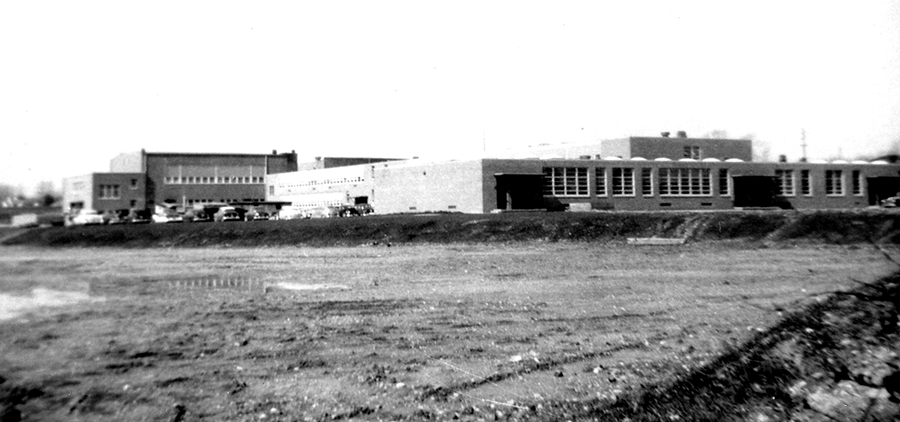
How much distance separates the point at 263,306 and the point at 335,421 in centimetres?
832

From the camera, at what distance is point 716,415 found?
894 centimetres

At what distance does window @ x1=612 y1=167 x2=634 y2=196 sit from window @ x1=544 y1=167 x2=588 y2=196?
3420mm

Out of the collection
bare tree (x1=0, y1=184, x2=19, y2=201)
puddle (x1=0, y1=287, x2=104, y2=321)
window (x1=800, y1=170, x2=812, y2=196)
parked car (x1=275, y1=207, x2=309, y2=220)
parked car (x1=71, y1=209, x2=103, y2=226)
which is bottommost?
puddle (x1=0, y1=287, x2=104, y2=321)

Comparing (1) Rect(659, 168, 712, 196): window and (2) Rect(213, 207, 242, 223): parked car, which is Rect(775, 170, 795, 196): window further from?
(2) Rect(213, 207, 242, 223): parked car

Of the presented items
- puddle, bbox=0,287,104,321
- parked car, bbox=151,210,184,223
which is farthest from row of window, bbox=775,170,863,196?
puddle, bbox=0,287,104,321

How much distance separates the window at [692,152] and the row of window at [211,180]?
7478 centimetres

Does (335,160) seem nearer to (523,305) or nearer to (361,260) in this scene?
(361,260)

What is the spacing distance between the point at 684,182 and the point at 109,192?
70418 millimetres

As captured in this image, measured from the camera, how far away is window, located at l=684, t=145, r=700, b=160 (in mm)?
86375

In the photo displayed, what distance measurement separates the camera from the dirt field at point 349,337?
348 inches

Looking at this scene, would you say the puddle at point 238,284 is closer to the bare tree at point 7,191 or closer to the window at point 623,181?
the bare tree at point 7,191

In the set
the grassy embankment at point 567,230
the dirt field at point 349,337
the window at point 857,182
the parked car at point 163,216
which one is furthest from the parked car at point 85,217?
the window at point 857,182

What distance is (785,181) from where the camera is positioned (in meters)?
77.6

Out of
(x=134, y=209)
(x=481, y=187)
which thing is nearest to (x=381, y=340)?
(x=134, y=209)
